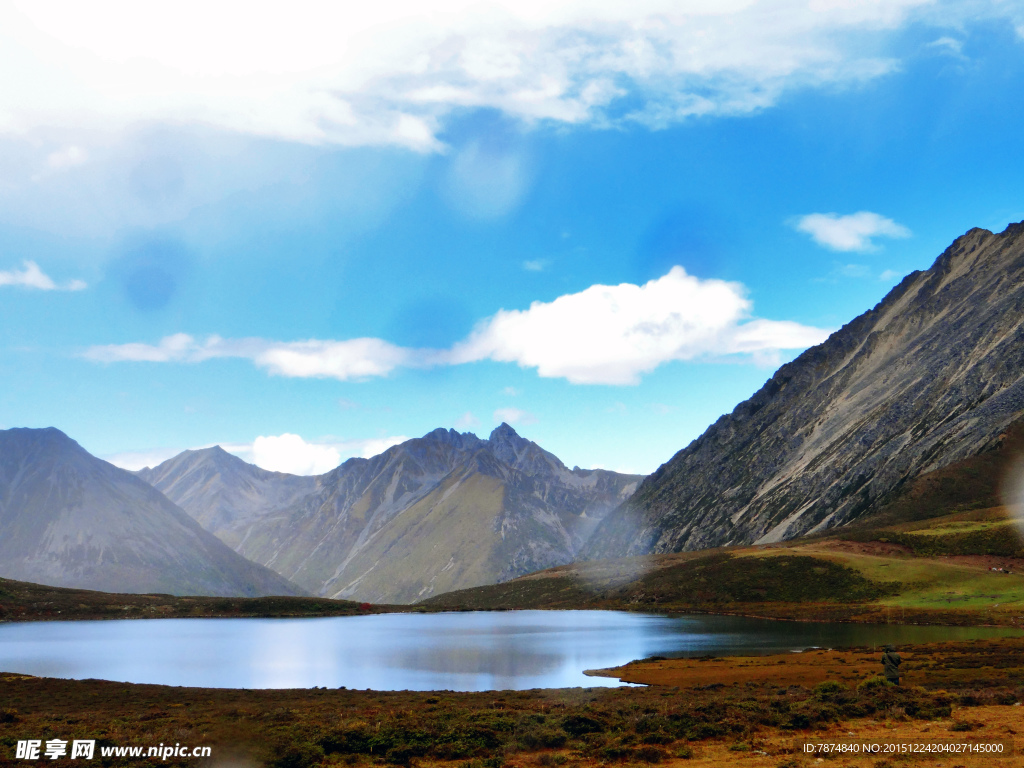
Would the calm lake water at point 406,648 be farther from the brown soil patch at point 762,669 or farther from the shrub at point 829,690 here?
the shrub at point 829,690

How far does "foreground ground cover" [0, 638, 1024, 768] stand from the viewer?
3061 cm

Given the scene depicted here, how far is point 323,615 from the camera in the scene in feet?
628

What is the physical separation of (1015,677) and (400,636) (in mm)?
89545

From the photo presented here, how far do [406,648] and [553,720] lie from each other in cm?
6584

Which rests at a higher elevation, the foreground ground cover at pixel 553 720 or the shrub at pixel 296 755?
the shrub at pixel 296 755

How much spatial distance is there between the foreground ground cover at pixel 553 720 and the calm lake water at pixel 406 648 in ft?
42.9

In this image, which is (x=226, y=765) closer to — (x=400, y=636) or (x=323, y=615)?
(x=400, y=636)

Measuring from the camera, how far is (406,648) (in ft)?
324

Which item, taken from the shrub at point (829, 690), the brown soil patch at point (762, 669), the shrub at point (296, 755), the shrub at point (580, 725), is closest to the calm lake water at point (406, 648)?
the brown soil patch at point (762, 669)

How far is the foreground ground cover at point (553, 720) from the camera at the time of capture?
100 feet

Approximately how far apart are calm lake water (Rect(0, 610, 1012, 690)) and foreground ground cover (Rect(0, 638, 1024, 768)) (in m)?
13.1

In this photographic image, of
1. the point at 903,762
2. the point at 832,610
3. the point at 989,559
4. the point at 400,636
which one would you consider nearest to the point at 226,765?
the point at 903,762

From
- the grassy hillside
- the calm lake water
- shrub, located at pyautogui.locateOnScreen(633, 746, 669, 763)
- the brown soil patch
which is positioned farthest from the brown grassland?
the calm lake water

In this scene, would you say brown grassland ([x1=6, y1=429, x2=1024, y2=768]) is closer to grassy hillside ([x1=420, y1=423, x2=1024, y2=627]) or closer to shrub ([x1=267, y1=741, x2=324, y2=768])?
shrub ([x1=267, y1=741, x2=324, y2=768])
